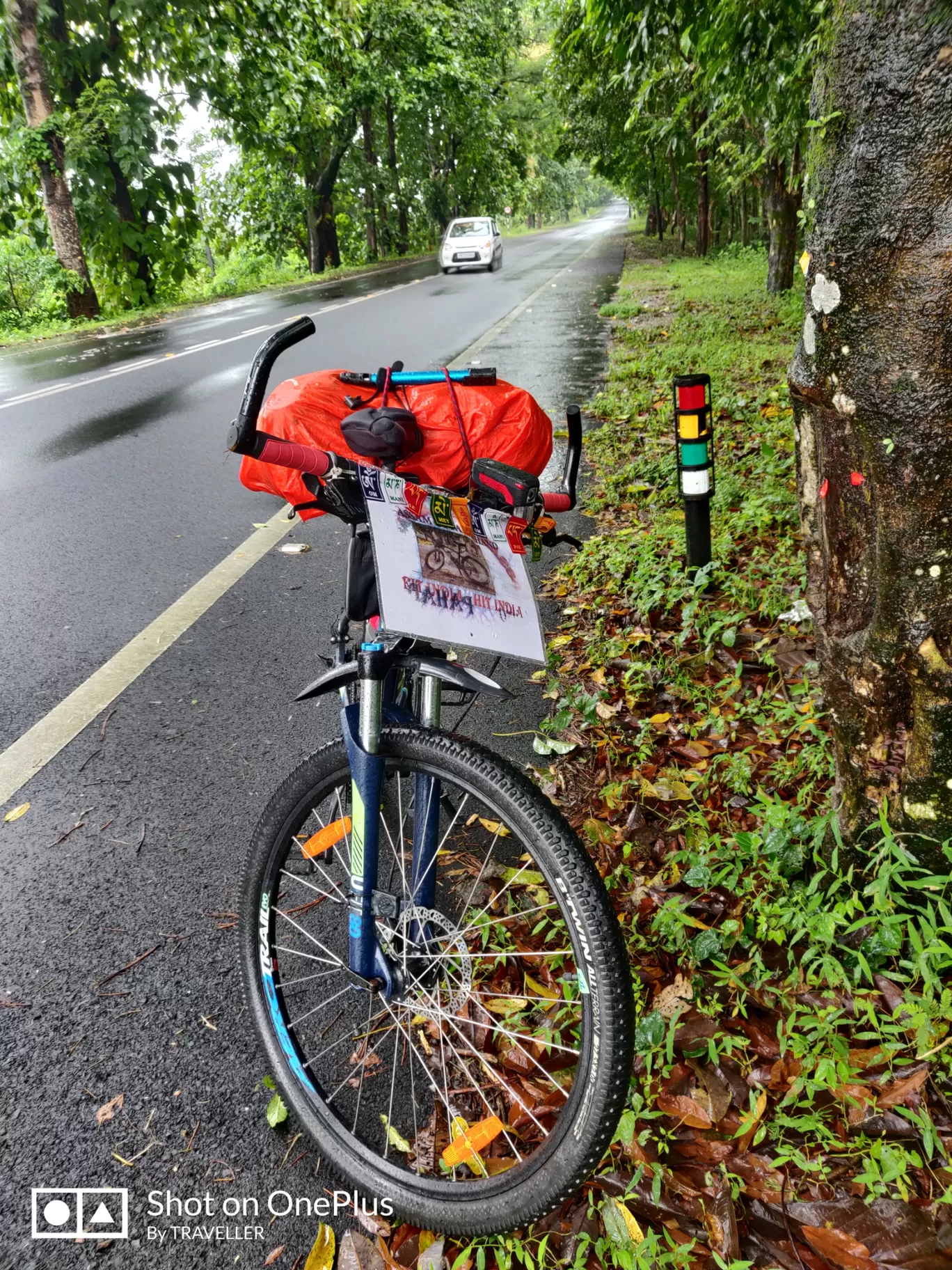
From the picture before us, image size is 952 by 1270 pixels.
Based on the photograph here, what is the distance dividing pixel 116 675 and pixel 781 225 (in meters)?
13.0

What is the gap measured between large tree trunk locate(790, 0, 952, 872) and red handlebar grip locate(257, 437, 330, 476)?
3.81 feet

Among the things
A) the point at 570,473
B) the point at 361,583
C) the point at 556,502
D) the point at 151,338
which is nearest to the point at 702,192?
the point at 151,338

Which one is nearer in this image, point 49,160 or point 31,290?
point 49,160

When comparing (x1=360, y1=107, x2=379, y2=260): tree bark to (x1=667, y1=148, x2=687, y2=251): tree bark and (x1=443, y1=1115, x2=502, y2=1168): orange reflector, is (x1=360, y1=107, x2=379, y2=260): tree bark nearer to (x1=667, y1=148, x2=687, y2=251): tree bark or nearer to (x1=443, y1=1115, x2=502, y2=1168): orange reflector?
(x1=667, y1=148, x2=687, y2=251): tree bark

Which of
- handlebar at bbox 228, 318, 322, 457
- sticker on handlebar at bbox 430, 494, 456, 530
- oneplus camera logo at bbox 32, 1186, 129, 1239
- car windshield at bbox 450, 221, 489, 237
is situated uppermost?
car windshield at bbox 450, 221, 489, 237

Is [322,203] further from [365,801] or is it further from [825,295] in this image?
[365,801]

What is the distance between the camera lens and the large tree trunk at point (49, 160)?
1532cm

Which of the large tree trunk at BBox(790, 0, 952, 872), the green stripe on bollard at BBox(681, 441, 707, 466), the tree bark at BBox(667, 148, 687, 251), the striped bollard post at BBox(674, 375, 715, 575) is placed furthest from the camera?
the tree bark at BBox(667, 148, 687, 251)

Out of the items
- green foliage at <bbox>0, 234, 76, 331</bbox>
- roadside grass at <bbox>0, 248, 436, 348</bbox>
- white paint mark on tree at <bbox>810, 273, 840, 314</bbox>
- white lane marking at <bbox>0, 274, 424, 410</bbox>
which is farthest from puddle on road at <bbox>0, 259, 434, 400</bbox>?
white paint mark on tree at <bbox>810, 273, 840, 314</bbox>

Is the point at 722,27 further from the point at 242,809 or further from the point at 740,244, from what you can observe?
the point at 740,244

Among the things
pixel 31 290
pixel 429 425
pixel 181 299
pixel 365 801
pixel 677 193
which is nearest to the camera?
pixel 365 801

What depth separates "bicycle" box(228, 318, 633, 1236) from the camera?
1.60 meters

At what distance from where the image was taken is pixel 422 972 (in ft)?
6.65

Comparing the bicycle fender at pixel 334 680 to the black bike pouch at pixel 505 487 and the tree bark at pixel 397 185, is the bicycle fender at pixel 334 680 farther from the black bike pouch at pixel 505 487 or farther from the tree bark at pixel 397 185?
the tree bark at pixel 397 185
